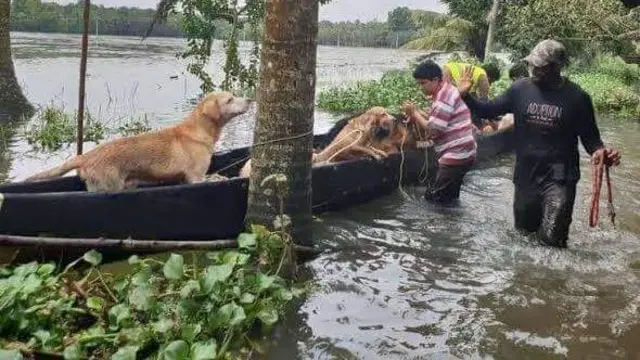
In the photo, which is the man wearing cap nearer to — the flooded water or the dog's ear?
the flooded water

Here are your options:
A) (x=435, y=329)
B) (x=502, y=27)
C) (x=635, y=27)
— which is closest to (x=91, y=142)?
(x=435, y=329)

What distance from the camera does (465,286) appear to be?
5.91m

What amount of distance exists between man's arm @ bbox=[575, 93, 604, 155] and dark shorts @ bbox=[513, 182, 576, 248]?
1.40 feet

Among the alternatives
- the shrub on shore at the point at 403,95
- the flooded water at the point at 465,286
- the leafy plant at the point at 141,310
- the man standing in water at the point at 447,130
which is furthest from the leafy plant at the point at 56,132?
the leafy plant at the point at 141,310

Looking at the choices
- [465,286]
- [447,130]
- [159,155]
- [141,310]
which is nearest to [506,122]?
[447,130]

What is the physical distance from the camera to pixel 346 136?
8320 millimetres

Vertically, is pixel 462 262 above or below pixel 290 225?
below

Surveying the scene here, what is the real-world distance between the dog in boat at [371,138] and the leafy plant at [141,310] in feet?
Answer: 12.9

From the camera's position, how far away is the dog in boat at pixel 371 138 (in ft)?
27.1

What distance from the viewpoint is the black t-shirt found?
6.22m

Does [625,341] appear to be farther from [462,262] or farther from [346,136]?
[346,136]

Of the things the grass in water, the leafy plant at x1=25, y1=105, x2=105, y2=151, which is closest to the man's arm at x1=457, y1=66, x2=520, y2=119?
the grass in water

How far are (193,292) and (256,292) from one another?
0.42 m

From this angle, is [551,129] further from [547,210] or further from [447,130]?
[447,130]
